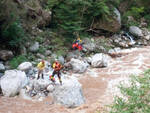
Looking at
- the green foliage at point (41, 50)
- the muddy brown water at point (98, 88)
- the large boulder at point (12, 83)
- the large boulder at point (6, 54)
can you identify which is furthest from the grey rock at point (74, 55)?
the large boulder at point (12, 83)

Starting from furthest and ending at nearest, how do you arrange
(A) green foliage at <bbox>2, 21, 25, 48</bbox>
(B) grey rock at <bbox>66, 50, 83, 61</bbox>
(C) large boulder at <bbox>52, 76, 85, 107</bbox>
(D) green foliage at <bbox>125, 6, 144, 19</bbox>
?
(D) green foliage at <bbox>125, 6, 144, 19</bbox>, (B) grey rock at <bbox>66, 50, 83, 61</bbox>, (A) green foliage at <bbox>2, 21, 25, 48</bbox>, (C) large boulder at <bbox>52, 76, 85, 107</bbox>

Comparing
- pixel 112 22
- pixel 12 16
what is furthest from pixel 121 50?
pixel 12 16

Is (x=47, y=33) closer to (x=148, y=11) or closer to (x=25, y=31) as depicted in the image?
(x=25, y=31)

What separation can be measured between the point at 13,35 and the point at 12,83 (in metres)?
3.57

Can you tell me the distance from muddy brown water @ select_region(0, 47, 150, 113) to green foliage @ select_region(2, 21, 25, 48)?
3.79 m

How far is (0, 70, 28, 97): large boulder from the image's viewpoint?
7.38 meters

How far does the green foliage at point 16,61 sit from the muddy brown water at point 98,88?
2.24 metres

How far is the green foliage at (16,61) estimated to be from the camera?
9.14 m

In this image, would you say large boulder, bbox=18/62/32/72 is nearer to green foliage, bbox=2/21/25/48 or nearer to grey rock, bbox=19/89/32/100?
grey rock, bbox=19/89/32/100

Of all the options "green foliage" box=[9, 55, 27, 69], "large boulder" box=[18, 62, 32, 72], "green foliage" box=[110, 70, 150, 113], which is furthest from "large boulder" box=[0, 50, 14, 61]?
"green foliage" box=[110, 70, 150, 113]

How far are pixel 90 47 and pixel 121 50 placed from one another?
8.91 feet

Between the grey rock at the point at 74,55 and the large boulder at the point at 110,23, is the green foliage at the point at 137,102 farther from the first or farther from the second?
the large boulder at the point at 110,23

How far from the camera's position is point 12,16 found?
30.2ft

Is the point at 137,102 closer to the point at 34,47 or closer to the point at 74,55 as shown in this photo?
the point at 74,55
